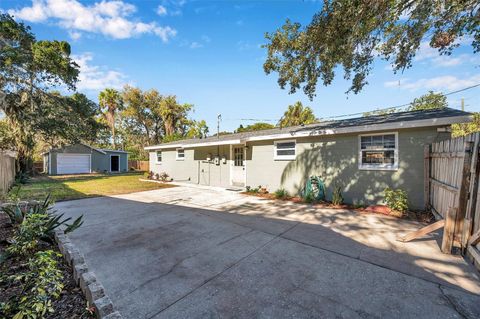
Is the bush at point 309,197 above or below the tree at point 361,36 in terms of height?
below

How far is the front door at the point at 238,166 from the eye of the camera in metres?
Answer: 10.8

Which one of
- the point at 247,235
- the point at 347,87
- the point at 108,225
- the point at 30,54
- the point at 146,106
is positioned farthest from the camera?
the point at 146,106

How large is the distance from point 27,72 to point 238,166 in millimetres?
13428

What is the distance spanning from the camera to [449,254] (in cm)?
352

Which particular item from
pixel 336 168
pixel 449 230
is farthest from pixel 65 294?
pixel 336 168

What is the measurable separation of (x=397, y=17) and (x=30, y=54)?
16.6m

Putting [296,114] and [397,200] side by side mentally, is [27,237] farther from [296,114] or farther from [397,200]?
[296,114]

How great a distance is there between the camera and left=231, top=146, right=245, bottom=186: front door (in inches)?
424

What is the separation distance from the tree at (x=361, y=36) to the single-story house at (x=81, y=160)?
22451 mm

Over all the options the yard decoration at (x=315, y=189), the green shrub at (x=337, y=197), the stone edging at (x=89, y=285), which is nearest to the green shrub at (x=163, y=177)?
the yard decoration at (x=315, y=189)

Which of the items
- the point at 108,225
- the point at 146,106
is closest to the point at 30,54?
the point at 108,225

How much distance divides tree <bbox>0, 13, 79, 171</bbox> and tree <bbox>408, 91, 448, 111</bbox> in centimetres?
3372

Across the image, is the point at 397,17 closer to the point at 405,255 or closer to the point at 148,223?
the point at 405,255

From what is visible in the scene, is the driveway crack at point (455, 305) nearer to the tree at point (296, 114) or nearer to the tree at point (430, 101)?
the tree at point (296, 114)
